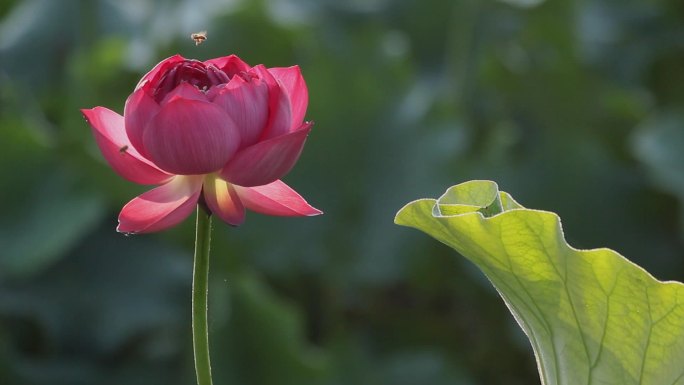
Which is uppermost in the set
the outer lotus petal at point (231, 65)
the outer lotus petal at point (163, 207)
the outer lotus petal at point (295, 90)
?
the outer lotus petal at point (231, 65)

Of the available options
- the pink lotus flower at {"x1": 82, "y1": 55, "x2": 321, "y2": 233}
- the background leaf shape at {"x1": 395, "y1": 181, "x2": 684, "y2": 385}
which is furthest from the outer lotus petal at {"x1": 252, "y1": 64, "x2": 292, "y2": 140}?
the background leaf shape at {"x1": 395, "y1": 181, "x2": 684, "y2": 385}

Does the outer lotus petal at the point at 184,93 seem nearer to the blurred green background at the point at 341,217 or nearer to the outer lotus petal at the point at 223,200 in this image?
the outer lotus petal at the point at 223,200

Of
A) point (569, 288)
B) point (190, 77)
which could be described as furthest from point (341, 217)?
point (190, 77)

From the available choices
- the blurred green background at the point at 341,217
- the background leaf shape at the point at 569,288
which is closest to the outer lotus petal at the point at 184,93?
the background leaf shape at the point at 569,288

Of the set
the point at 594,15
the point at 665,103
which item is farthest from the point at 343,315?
the point at 594,15

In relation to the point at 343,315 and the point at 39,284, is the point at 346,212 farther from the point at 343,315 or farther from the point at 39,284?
the point at 39,284

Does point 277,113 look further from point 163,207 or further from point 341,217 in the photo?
point 341,217
